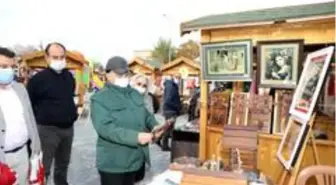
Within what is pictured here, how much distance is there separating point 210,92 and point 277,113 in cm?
91

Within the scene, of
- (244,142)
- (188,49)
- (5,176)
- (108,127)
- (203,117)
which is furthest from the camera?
(188,49)

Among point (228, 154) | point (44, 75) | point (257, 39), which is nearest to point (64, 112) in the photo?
point (44, 75)

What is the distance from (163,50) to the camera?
36.1 meters

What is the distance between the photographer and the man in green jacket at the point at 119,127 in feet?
8.36

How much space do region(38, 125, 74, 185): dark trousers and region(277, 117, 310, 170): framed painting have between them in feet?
6.70

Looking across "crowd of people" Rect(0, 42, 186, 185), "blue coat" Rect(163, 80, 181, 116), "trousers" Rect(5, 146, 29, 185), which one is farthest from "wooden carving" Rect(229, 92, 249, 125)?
"blue coat" Rect(163, 80, 181, 116)

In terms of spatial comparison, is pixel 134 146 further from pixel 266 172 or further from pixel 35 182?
pixel 266 172

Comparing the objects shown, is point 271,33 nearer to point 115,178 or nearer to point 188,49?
point 115,178

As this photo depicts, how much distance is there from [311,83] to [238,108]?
1.26 m

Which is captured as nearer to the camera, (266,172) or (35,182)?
(35,182)

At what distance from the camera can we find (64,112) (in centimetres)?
411

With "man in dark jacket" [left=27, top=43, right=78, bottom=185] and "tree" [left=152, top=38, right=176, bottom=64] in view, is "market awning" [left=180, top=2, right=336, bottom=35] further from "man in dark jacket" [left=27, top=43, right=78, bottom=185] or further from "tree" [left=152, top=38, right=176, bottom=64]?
"tree" [left=152, top=38, right=176, bottom=64]

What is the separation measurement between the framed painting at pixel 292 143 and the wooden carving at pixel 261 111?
0.64 meters

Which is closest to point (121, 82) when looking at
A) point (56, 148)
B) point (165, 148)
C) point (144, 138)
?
point (144, 138)
